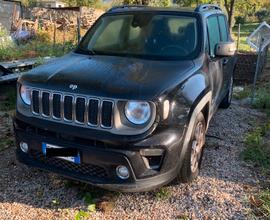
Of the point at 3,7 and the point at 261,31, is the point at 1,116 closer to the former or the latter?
the point at 261,31

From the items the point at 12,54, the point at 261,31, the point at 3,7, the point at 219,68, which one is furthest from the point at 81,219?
the point at 3,7

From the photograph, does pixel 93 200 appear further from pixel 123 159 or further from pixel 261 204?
pixel 261 204

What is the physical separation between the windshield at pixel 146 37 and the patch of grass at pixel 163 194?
1.45 m

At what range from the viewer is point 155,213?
3.64 m

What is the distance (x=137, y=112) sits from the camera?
3.24 meters

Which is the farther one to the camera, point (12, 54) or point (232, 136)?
point (12, 54)

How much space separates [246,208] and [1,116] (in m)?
4.27

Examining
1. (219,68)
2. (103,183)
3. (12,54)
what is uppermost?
(219,68)

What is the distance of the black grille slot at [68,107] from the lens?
3.40 m

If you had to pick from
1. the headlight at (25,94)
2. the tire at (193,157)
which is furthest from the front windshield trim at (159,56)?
the headlight at (25,94)

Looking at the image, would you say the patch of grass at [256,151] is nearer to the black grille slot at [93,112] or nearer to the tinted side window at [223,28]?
the tinted side window at [223,28]

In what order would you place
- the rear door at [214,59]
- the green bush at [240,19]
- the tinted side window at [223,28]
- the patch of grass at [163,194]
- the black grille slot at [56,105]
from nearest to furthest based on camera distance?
the black grille slot at [56,105] < the patch of grass at [163,194] < the rear door at [214,59] < the tinted side window at [223,28] < the green bush at [240,19]

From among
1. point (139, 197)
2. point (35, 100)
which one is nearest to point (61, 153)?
point (35, 100)

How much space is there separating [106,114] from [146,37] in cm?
161
